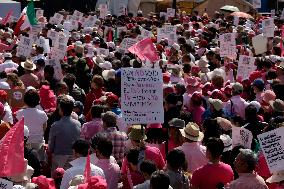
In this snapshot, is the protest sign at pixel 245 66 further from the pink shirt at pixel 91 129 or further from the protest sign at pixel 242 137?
the protest sign at pixel 242 137

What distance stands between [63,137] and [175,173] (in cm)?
225

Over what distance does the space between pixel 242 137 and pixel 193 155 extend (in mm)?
639

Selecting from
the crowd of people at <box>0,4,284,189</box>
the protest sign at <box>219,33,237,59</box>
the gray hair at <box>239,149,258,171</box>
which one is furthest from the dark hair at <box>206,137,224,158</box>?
the protest sign at <box>219,33,237,59</box>

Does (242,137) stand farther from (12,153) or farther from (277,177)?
(12,153)

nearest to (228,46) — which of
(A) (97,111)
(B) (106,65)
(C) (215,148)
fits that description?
(B) (106,65)

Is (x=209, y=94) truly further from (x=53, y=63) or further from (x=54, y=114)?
(x=53, y=63)

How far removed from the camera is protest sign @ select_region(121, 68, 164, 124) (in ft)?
28.0

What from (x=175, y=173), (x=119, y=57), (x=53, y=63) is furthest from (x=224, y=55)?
(x=175, y=173)

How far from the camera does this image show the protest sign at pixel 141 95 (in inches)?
336

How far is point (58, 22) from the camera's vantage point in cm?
2366

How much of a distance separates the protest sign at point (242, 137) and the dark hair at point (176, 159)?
131 centimetres

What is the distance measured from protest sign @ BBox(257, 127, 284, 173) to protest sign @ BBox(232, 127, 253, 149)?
133cm

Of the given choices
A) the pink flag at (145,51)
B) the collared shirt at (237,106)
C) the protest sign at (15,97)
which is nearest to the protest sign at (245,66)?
the pink flag at (145,51)

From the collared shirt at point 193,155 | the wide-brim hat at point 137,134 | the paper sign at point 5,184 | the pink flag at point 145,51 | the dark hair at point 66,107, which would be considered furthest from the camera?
the pink flag at point 145,51
